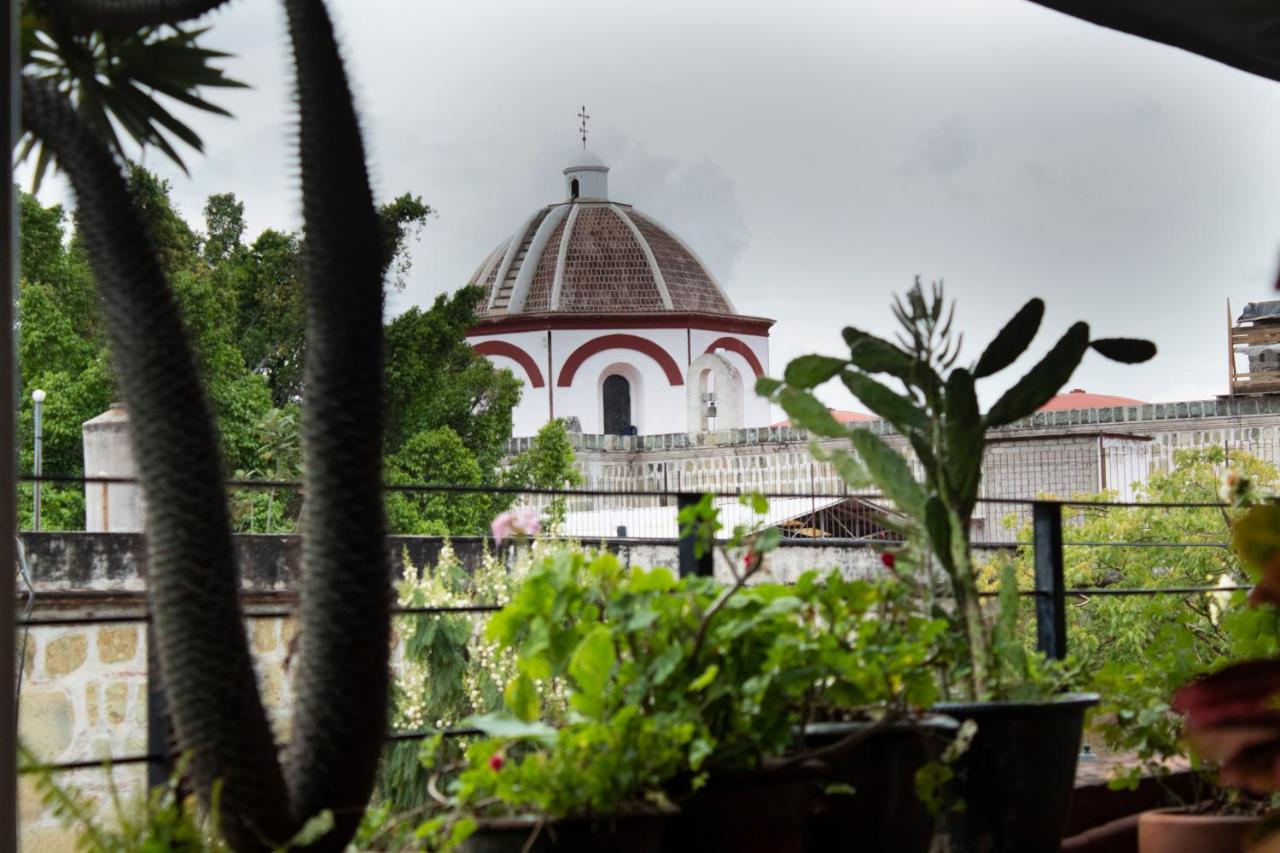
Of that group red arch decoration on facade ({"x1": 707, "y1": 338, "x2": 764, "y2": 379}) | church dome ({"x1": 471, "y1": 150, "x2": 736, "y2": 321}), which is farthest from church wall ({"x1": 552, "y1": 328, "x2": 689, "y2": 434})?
red arch decoration on facade ({"x1": 707, "y1": 338, "x2": 764, "y2": 379})

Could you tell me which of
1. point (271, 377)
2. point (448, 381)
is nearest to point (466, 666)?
point (271, 377)

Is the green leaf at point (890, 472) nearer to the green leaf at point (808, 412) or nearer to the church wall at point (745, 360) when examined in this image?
the green leaf at point (808, 412)

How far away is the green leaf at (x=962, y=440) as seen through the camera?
209cm

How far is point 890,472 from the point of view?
2.17 meters

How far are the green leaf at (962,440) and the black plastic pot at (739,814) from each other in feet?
1.92

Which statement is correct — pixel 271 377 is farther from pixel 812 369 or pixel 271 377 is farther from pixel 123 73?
pixel 123 73

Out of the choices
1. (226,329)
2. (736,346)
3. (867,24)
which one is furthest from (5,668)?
(736,346)

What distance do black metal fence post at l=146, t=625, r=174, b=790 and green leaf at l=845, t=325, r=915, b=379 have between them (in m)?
1.06

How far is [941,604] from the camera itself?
6.71ft

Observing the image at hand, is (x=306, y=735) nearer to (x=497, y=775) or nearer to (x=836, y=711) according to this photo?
(x=497, y=775)

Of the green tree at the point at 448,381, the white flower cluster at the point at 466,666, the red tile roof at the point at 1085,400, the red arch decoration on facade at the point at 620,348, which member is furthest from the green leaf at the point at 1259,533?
the red arch decoration on facade at the point at 620,348

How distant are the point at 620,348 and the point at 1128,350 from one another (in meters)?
31.7

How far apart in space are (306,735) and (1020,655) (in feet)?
3.14

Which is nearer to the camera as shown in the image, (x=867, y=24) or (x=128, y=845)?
(x=128, y=845)
